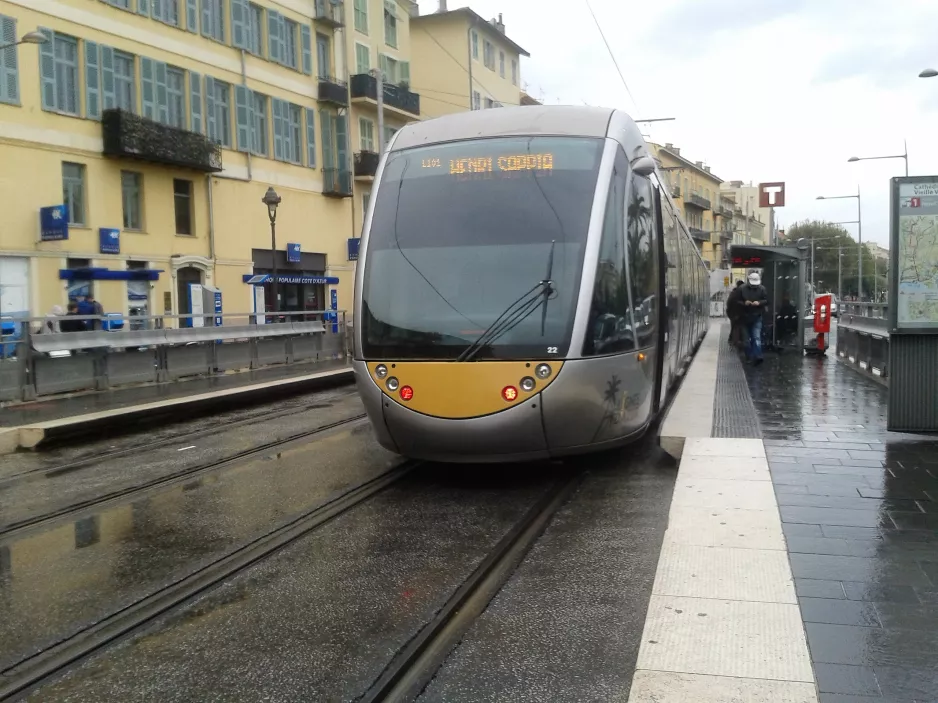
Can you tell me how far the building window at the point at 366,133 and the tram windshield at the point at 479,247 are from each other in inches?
1263

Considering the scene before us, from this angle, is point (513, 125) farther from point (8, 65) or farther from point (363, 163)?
point (363, 163)

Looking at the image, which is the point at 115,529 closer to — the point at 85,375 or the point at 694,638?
the point at 694,638

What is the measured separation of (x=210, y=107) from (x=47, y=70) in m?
6.29

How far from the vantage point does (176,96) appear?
92.3 ft

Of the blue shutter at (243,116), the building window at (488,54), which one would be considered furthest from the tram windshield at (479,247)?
the building window at (488,54)

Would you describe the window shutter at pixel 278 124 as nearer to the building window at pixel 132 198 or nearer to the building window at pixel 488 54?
the building window at pixel 132 198

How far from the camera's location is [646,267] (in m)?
7.81

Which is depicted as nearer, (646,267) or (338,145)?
(646,267)

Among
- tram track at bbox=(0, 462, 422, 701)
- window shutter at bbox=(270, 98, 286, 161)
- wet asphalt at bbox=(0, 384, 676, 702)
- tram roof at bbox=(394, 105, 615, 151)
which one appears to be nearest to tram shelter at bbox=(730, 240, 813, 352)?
tram roof at bbox=(394, 105, 615, 151)

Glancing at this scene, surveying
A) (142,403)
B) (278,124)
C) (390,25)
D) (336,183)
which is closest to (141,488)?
(142,403)

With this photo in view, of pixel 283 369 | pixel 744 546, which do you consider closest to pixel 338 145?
pixel 283 369

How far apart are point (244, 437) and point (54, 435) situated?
2.00 m

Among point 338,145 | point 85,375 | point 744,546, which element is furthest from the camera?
point 338,145

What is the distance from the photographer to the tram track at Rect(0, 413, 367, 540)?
6.31 meters
